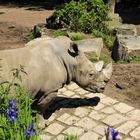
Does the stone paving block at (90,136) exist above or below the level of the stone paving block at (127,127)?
below

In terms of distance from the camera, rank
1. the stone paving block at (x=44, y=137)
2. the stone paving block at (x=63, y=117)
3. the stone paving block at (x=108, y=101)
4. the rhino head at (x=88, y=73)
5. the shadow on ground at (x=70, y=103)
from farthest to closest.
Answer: the stone paving block at (x=108, y=101) → the shadow on ground at (x=70, y=103) → the stone paving block at (x=63, y=117) → the rhino head at (x=88, y=73) → the stone paving block at (x=44, y=137)

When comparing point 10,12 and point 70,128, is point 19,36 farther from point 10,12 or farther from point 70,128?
point 70,128

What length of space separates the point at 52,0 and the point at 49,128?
1415 cm

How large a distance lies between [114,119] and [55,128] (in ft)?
3.17

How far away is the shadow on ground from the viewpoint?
6.66 meters

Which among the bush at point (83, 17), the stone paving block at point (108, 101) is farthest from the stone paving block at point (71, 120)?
the bush at point (83, 17)

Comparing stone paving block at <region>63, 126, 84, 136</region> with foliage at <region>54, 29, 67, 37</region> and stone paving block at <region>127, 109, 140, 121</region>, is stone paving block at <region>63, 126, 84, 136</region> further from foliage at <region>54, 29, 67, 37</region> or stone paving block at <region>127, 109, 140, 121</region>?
foliage at <region>54, 29, 67, 37</region>

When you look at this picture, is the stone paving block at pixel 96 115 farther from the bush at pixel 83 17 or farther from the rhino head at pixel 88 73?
the bush at pixel 83 17

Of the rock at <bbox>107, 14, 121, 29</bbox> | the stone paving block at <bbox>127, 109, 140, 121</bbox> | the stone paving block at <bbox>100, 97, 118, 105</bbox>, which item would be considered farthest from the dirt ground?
the rock at <bbox>107, 14, 121, 29</bbox>

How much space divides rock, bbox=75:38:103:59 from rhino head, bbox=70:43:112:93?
243cm

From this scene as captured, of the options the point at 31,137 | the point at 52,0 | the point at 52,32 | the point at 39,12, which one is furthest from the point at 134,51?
the point at 52,0

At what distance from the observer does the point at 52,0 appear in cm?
1939

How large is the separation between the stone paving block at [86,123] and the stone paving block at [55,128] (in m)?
0.26

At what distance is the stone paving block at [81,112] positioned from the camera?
20.8 feet
